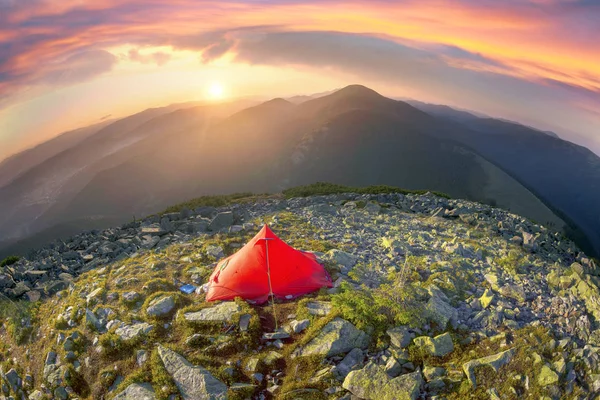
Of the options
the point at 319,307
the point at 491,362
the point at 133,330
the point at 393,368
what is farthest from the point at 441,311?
the point at 133,330

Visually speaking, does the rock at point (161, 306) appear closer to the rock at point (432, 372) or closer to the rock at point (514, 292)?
the rock at point (432, 372)

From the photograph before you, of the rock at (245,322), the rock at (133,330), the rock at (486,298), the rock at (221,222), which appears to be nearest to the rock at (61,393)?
the rock at (133,330)

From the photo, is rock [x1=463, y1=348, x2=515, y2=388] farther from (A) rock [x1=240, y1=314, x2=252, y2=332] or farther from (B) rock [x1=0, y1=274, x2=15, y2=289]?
(B) rock [x1=0, y1=274, x2=15, y2=289]

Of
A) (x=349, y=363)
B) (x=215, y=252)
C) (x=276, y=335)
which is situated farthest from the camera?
(x=215, y=252)

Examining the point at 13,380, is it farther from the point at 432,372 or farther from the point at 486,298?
the point at 486,298

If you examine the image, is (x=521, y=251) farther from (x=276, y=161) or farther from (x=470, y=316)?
(x=276, y=161)

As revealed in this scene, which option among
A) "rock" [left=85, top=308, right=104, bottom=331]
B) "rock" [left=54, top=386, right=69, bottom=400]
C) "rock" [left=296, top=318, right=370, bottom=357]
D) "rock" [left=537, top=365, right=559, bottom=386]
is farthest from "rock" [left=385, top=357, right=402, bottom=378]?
"rock" [left=85, top=308, right=104, bottom=331]

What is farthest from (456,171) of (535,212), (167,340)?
(167,340)
